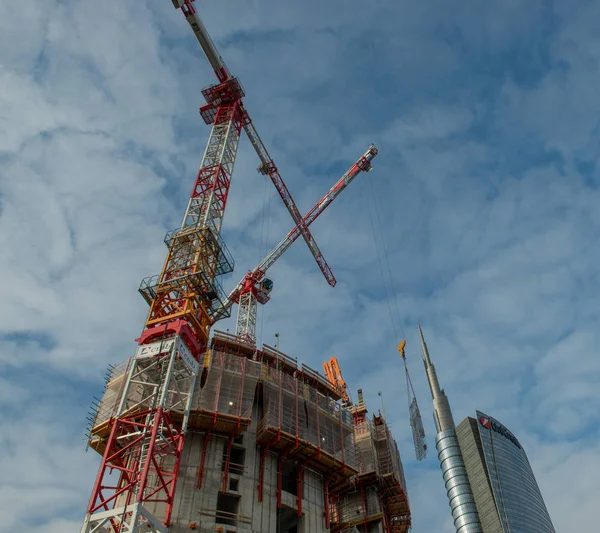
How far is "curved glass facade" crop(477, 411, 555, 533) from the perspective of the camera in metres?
167

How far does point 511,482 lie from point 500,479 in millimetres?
4431

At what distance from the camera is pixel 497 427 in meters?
191

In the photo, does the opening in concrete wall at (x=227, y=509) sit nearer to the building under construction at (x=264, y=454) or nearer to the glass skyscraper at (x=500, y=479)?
the building under construction at (x=264, y=454)

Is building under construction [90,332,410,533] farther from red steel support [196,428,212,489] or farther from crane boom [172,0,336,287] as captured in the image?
crane boom [172,0,336,287]

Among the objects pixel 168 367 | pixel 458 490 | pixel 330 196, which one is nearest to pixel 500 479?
pixel 458 490

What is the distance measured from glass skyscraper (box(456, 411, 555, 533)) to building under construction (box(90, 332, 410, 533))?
5494 inches

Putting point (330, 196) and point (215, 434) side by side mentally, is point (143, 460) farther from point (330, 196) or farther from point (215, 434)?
point (330, 196)

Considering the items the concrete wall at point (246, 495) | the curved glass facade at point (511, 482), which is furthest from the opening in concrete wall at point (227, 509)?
the curved glass facade at point (511, 482)

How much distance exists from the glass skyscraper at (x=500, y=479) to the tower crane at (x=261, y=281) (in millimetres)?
125920

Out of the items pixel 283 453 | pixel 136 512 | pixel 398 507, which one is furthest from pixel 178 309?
pixel 398 507

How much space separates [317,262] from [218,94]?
39.5m

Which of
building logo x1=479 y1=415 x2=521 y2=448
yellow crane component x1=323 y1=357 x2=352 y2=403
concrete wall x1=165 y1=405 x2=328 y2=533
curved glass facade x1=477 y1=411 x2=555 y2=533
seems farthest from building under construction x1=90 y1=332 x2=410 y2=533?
building logo x1=479 y1=415 x2=521 y2=448

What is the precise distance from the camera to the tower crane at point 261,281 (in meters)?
77.6

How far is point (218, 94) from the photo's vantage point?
6444cm
